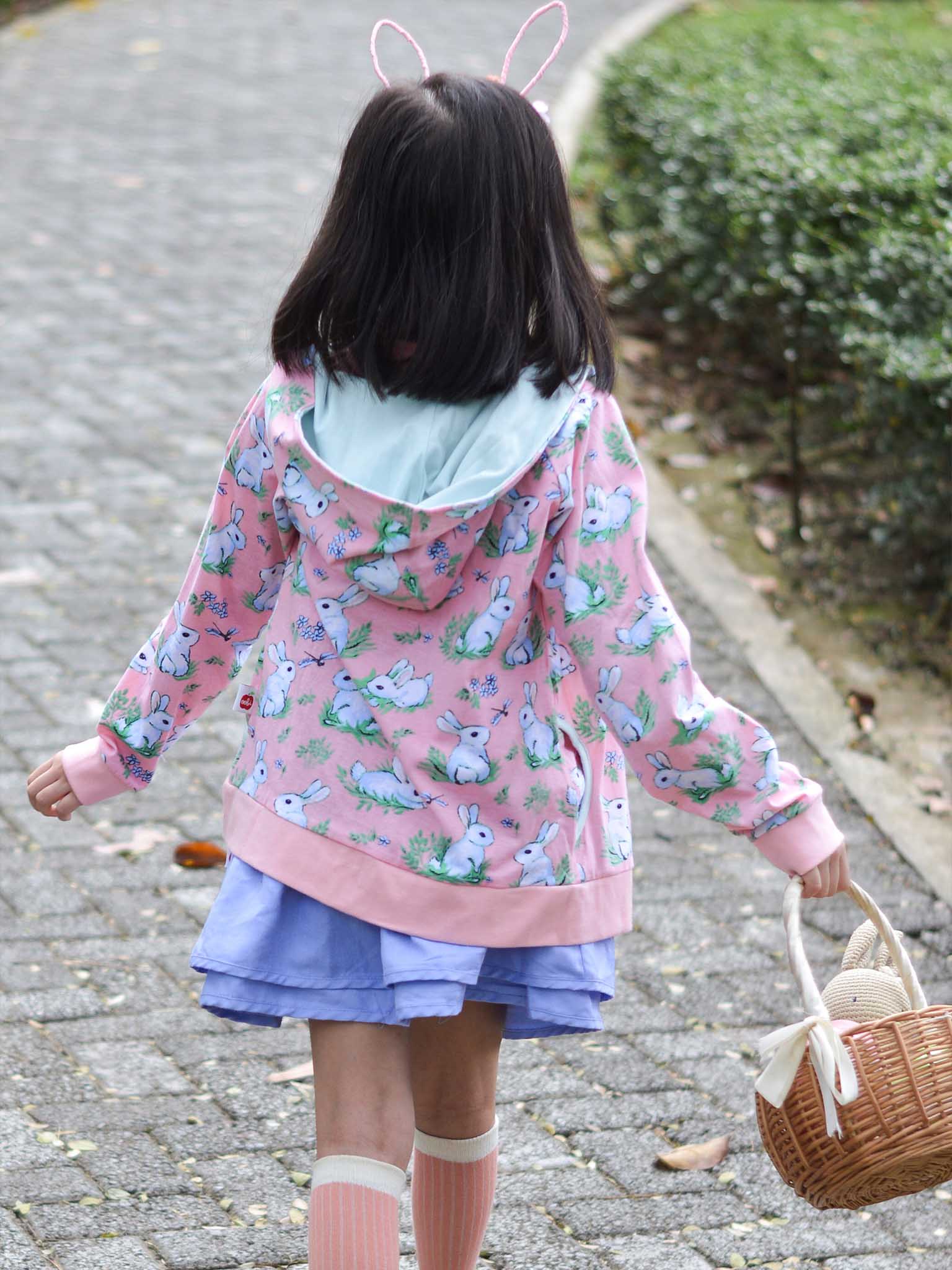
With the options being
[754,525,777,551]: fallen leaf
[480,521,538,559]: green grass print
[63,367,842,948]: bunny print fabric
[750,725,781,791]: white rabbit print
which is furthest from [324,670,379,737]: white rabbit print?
[754,525,777,551]: fallen leaf

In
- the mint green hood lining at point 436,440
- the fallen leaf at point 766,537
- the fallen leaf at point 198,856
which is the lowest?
the fallen leaf at point 766,537

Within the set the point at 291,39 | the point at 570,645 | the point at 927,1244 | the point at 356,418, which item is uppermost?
the point at 356,418

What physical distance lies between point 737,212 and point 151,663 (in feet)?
14.4

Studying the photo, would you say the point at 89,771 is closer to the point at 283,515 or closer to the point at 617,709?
the point at 283,515

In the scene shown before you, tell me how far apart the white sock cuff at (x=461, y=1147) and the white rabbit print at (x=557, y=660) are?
615 mm

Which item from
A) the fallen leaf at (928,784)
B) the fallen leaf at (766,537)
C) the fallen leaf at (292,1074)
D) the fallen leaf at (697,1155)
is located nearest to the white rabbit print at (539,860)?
the fallen leaf at (697,1155)

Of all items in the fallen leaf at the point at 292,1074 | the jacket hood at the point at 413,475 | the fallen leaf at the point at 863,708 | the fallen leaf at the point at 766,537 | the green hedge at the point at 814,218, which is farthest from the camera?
the fallen leaf at the point at 766,537

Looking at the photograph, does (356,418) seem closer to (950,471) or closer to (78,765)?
(78,765)

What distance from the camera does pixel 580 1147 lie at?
2.91 meters

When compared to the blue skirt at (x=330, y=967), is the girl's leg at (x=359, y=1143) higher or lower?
lower

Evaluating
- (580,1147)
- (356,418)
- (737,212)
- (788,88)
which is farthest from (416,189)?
(788,88)

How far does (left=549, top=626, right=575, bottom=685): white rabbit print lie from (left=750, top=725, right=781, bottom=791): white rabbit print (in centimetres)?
24

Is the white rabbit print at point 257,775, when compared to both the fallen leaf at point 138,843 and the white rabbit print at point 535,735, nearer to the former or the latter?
the white rabbit print at point 535,735

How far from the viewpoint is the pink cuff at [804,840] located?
2.04m
